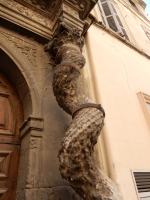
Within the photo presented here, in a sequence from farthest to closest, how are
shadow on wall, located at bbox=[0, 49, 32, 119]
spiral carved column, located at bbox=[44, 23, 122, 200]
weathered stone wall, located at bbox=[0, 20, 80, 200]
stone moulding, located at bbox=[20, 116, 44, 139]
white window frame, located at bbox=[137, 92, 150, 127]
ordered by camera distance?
white window frame, located at bbox=[137, 92, 150, 127], shadow on wall, located at bbox=[0, 49, 32, 119], stone moulding, located at bbox=[20, 116, 44, 139], weathered stone wall, located at bbox=[0, 20, 80, 200], spiral carved column, located at bbox=[44, 23, 122, 200]

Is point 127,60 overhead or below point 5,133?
overhead

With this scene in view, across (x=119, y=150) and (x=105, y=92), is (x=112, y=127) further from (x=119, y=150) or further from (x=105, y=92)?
(x=105, y=92)

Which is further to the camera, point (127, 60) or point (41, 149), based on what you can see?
point (127, 60)

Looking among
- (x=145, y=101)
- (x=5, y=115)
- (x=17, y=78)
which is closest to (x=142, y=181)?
(x=145, y=101)

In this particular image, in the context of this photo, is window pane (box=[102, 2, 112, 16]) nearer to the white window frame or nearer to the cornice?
the cornice

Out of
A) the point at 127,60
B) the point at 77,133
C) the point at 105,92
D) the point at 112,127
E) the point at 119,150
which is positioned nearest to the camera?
the point at 77,133

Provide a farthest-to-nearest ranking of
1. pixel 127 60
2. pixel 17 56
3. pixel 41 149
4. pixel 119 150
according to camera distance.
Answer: pixel 127 60 < pixel 119 150 < pixel 17 56 < pixel 41 149

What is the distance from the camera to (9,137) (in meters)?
1.46

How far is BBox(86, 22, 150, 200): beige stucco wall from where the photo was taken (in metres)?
1.72

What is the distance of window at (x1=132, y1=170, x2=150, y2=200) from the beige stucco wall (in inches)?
2.5

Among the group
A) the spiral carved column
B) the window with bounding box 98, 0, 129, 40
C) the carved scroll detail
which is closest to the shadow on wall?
the spiral carved column

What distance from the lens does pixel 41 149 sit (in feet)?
4.32

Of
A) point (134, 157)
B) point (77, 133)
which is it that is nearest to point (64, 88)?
point (77, 133)

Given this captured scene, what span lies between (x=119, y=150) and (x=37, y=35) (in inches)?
68.2
